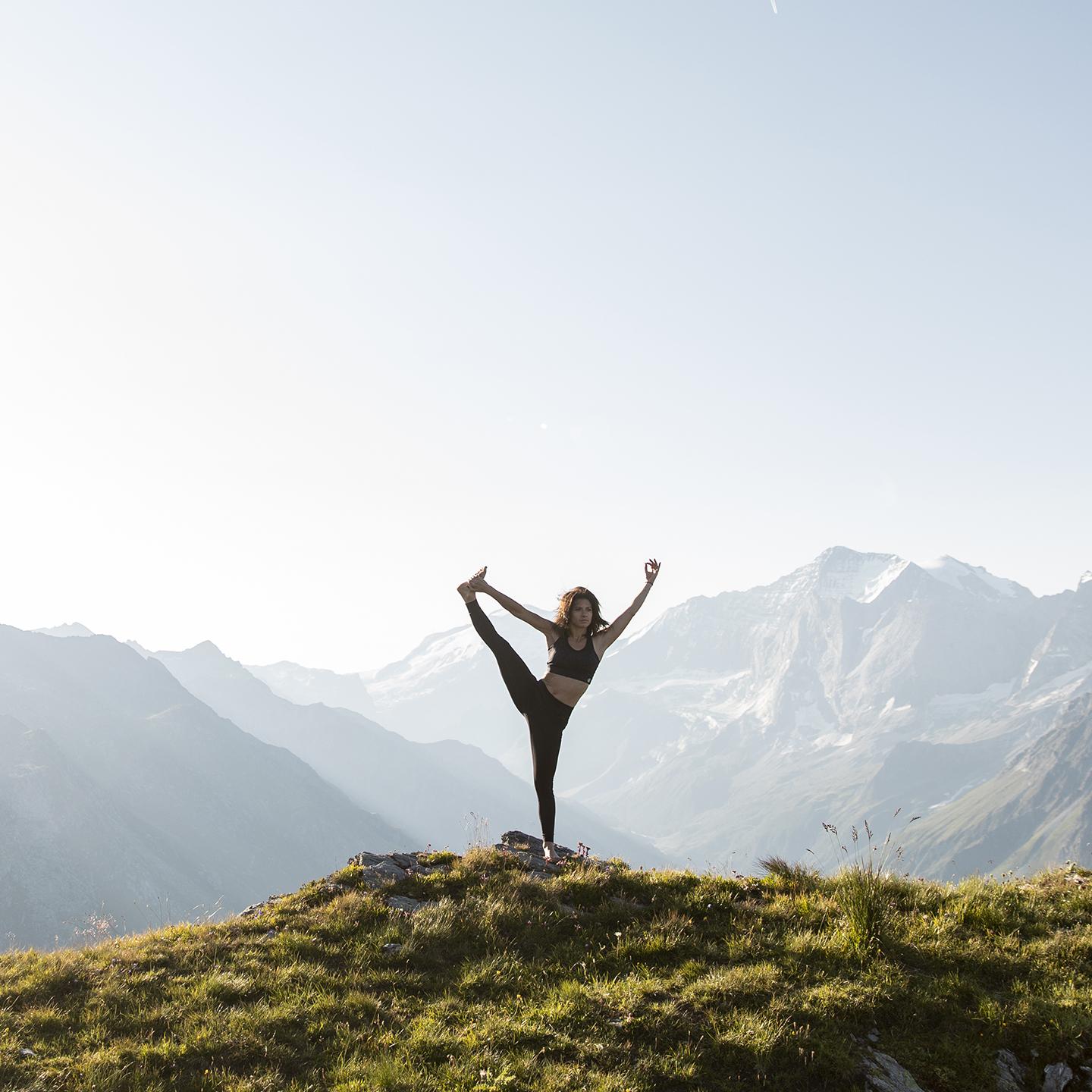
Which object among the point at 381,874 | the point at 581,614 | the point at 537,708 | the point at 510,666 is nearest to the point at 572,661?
the point at 581,614

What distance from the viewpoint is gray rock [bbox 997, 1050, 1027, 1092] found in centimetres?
714

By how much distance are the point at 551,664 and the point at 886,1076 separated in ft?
21.4

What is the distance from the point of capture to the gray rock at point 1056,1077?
23.5 ft

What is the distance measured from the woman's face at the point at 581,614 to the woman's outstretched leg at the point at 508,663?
1040 mm

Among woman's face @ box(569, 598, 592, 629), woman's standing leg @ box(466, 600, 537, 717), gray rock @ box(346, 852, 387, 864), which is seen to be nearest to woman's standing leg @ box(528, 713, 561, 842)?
woman's standing leg @ box(466, 600, 537, 717)

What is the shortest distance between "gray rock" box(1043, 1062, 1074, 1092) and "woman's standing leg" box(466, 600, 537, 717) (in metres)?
7.09

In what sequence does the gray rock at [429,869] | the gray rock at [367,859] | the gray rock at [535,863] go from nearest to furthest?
the gray rock at [535,863] → the gray rock at [429,869] → the gray rock at [367,859]

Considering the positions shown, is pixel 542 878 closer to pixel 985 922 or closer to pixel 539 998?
pixel 539 998

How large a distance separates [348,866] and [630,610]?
6194 mm

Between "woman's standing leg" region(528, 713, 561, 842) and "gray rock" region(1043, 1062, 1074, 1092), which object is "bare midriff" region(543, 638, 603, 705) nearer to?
"woman's standing leg" region(528, 713, 561, 842)

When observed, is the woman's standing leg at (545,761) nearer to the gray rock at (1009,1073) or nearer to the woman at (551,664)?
the woman at (551,664)

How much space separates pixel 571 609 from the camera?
40.6 feet

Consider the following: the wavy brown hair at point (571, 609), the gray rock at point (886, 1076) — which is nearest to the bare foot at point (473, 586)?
the wavy brown hair at point (571, 609)

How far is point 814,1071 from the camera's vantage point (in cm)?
728
